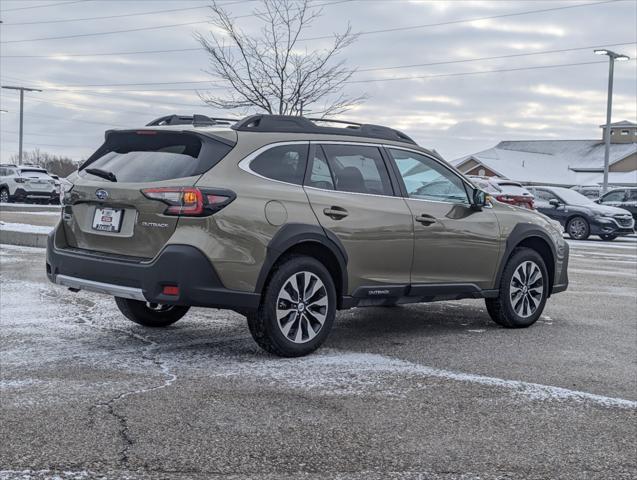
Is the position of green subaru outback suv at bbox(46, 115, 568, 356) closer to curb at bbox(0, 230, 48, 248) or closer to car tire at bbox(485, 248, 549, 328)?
car tire at bbox(485, 248, 549, 328)

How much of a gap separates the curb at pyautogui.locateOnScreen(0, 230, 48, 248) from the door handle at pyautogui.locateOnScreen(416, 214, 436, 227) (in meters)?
9.69

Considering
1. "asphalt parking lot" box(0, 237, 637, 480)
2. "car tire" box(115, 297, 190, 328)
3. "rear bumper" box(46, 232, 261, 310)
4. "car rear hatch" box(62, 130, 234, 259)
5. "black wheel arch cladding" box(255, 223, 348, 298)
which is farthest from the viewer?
"car tire" box(115, 297, 190, 328)

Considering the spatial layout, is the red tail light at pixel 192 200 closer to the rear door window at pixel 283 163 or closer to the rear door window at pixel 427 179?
the rear door window at pixel 283 163

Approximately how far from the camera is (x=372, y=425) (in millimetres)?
4715

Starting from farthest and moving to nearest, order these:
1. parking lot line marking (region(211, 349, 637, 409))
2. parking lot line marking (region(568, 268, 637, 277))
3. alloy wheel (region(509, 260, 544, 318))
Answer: parking lot line marking (region(568, 268, 637, 277)) → alloy wheel (region(509, 260, 544, 318)) → parking lot line marking (region(211, 349, 637, 409))

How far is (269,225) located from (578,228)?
68.3 feet

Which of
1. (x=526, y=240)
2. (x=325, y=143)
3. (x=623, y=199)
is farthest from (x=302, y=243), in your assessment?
(x=623, y=199)

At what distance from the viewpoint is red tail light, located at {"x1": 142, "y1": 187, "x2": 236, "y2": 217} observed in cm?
588

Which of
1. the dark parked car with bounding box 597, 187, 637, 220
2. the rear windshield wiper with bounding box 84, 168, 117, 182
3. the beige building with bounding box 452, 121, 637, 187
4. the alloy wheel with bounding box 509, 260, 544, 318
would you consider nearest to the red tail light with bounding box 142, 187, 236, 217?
the rear windshield wiper with bounding box 84, 168, 117, 182

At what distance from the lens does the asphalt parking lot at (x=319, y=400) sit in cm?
408

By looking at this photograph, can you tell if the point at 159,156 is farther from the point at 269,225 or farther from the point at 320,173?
the point at 320,173

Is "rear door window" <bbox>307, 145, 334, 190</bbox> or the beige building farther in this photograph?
the beige building

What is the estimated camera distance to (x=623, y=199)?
99.3 ft

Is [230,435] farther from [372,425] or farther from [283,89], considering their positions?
[283,89]
